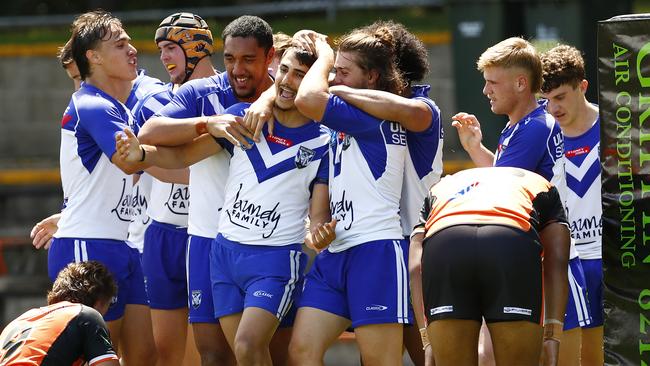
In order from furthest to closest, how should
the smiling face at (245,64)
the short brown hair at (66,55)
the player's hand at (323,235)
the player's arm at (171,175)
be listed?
the short brown hair at (66,55), the player's arm at (171,175), the smiling face at (245,64), the player's hand at (323,235)

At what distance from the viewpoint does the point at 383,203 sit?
20.5 feet

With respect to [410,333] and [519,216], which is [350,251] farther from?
[519,216]

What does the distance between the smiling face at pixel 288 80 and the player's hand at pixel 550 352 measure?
1834 millimetres

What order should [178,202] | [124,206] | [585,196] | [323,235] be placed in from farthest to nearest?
[178,202] < [585,196] < [124,206] < [323,235]

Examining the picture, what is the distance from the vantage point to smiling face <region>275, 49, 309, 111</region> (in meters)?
6.40

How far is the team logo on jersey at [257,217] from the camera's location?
636cm

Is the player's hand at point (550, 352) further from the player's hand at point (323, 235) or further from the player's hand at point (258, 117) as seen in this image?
the player's hand at point (258, 117)

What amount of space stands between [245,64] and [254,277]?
119 cm

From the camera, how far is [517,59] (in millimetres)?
6297

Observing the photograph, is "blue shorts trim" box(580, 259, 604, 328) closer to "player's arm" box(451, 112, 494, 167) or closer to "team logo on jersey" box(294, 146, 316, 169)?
"player's arm" box(451, 112, 494, 167)

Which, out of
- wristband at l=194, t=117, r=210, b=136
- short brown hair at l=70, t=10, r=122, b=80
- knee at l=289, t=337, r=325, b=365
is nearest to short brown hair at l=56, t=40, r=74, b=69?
short brown hair at l=70, t=10, r=122, b=80

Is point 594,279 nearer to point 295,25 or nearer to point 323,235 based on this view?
point 323,235

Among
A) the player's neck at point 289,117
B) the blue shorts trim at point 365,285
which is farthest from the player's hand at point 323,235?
the player's neck at point 289,117

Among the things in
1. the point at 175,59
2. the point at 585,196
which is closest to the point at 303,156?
the point at 175,59
